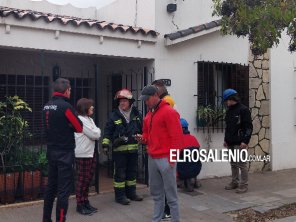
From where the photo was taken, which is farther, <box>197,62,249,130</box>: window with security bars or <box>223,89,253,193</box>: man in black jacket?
<box>197,62,249,130</box>: window with security bars

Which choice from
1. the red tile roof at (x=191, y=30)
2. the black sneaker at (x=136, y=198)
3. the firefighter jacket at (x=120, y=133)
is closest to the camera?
the firefighter jacket at (x=120, y=133)

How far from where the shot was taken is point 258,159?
31.0 ft

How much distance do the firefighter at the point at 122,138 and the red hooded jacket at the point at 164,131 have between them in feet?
4.46

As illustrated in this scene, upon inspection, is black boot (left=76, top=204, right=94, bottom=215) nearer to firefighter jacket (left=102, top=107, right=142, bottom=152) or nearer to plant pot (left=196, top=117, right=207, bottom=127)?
firefighter jacket (left=102, top=107, right=142, bottom=152)

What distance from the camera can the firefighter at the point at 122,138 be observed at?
252 inches

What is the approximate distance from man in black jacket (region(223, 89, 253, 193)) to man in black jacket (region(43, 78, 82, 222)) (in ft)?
11.0

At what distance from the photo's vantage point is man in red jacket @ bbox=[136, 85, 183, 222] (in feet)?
16.3

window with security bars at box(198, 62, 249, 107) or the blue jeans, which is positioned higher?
window with security bars at box(198, 62, 249, 107)

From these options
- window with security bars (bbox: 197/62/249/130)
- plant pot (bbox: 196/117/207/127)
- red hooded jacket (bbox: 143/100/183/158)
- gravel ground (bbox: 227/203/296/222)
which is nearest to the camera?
red hooded jacket (bbox: 143/100/183/158)

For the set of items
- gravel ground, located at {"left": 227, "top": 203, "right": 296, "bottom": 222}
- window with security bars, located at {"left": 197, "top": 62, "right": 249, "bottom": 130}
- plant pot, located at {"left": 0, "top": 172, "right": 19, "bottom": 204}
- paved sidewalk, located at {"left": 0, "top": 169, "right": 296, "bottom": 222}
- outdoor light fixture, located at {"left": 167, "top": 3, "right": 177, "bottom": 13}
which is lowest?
gravel ground, located at {"left": 227, "top": 203, "right": 296, "bottom": 222}

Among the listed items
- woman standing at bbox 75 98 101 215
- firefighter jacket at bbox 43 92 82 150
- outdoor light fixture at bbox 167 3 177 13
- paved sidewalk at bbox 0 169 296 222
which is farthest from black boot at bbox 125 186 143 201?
outdoor light fixture at bbox 167 3 177 13

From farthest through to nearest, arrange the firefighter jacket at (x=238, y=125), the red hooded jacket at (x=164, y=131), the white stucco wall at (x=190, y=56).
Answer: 1. the white stucco wall at (x=190, y=56)
2. the firefighter jacket at (x=238, y=125)
3. the red hooded jacket at (x=164, y=131)

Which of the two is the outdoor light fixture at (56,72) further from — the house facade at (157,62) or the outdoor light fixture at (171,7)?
the outdoor light fixture at (171,7)

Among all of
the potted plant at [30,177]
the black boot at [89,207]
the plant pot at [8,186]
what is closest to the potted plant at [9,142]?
the plant pot at [8,186]
